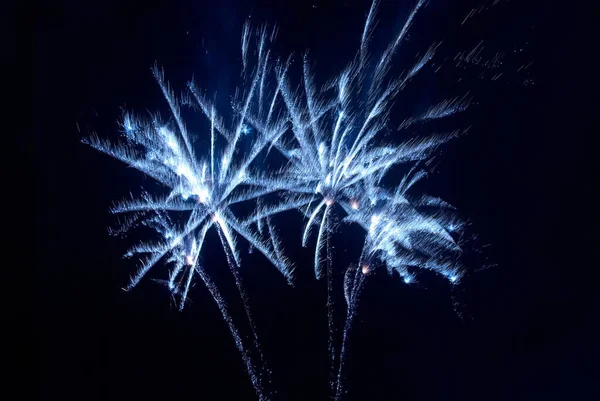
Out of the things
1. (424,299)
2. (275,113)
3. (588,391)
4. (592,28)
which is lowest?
(588,391)

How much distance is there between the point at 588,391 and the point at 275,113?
336 centimetres

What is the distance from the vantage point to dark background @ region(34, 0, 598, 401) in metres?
2.97

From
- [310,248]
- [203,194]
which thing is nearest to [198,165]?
[203,194]

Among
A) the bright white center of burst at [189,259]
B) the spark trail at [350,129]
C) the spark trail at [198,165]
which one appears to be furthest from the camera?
the bright white center of burst at [189,259]

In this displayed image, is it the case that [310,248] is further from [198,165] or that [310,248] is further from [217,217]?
[198,165]

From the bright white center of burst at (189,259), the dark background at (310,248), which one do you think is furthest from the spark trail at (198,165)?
the dark background at (310,248)

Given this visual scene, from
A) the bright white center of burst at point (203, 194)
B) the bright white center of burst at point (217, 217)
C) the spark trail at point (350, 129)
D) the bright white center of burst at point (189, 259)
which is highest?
the spark trail at point (350, 129)

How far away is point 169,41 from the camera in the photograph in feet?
10.2

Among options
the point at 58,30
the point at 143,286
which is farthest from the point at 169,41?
the point at 143,286

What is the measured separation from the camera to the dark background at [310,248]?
297 centimetres

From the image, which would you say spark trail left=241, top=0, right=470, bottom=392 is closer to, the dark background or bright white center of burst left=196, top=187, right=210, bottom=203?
the dark background

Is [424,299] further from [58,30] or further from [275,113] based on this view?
[58,30]

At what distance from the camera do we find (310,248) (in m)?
3.32

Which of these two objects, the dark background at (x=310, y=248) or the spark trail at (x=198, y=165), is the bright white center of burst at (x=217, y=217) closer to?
the spark trail at (x=198, y=165)
